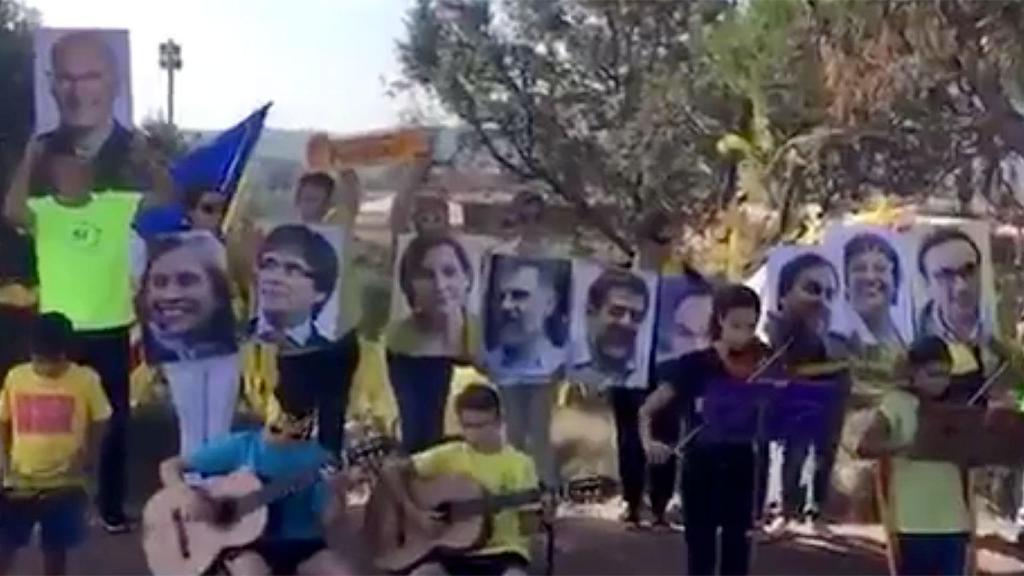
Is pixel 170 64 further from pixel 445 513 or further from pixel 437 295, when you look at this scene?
pixel 445 513

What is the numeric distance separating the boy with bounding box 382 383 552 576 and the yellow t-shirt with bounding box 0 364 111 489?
3.67 ft

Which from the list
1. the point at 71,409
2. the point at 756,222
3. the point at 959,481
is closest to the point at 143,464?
the point at 71,409

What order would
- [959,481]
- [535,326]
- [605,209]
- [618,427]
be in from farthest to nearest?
[605,209] → [618,427] → [535,326] → [959,481]

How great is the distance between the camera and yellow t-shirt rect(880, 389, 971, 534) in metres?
6.70

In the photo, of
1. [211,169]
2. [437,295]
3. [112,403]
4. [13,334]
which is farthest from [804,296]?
[13,334]

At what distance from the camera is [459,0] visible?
14.2 meters

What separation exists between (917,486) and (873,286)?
0.96 meters

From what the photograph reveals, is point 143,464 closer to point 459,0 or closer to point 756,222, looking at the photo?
point 756,222

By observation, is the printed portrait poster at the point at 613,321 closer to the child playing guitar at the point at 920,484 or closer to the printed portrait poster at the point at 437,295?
the printed portrait poster at the point at 437,295

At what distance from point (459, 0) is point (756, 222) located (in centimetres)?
326

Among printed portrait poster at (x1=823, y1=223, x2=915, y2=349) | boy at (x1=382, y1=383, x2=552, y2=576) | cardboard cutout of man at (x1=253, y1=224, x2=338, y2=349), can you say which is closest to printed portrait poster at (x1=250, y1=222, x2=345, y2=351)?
cardboard cutout of man at (x1=253, y1=224, x2=338, y2=349)

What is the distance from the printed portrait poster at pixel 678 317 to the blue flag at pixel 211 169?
1617mm

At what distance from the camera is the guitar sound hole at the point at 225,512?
21.2ft

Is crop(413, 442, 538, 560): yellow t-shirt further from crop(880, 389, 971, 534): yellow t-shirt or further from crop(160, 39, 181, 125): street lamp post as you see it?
crop(160, 39, 181, 125): street lamp post
